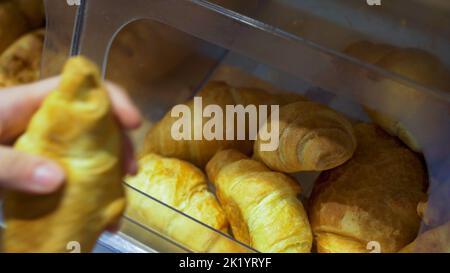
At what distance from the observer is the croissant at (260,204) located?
30.8 inches

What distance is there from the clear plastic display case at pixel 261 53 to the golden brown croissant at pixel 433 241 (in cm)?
3

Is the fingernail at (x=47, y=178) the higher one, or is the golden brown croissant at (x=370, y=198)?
the fingernail at (x=47, y=178)

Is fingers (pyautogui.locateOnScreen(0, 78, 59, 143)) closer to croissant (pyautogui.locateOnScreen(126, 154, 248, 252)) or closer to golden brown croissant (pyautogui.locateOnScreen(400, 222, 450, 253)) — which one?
croissant (pyautogui.locateOnScreen(126, 154, 248, 252))

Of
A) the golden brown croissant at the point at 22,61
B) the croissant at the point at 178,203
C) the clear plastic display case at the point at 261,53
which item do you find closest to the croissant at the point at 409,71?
the clear plastic display case at the point at 261,53

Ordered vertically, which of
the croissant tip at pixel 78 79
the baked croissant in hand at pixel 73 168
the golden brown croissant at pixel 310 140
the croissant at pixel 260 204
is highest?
the croissant tip at pixel 78 79

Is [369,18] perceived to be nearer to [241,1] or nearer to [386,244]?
[241,1]

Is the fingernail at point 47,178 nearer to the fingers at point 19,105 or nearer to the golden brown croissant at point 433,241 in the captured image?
the fingers at point 19,105

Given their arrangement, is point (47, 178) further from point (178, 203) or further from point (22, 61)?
point (22, 61)

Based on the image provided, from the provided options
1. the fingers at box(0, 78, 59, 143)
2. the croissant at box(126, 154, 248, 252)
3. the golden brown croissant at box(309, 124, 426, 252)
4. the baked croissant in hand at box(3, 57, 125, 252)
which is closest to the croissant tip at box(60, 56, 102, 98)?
the baked croissant in hand at box(3, 57, 125, 252)

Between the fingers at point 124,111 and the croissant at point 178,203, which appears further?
the croissant at point 178,203

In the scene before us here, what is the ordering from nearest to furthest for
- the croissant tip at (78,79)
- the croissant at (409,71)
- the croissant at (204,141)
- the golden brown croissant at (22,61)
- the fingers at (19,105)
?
the croissant tip at (78,79)
the fingers at (19,105)
the croissant at (409,71)
the croissant at (204,141)
the golden brown croissant at (22,61)

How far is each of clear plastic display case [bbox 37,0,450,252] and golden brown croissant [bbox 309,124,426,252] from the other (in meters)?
0.03
